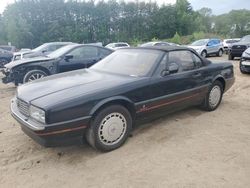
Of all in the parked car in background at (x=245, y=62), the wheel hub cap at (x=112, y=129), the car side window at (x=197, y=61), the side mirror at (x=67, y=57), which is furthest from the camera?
the parked car in background at (x=245, y=62)

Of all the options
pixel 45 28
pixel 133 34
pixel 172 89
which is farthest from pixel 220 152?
pixel 133 34

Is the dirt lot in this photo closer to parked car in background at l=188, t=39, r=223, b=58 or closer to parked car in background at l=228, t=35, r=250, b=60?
parked car in background at l=228, t=35, r=250, b=60

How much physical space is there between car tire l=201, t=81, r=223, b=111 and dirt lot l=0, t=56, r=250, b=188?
1.94 feet

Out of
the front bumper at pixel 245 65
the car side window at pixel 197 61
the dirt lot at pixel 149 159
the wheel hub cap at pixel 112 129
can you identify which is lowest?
the dirt lot at pixel 149 159

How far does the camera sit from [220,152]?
3900mm

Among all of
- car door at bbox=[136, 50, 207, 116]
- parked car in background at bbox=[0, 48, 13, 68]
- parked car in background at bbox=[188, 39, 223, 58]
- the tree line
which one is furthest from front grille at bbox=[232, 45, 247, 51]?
the tree line

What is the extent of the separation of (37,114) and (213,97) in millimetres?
3865

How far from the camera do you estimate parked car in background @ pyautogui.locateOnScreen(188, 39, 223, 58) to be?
19125 mm

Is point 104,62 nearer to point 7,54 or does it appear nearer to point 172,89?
point 172,89

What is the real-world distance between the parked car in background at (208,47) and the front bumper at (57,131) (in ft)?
54.8

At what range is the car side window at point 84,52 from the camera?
8820 mm

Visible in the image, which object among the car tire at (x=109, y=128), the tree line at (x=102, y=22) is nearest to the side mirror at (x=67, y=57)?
the car tire at (x=109, y=128)

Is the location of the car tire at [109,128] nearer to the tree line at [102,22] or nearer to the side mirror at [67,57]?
the side mirror at [67,57]

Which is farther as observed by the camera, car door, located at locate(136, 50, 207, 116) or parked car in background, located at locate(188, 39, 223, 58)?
parked car in background, located at locate(188, 39, 223, 58)
